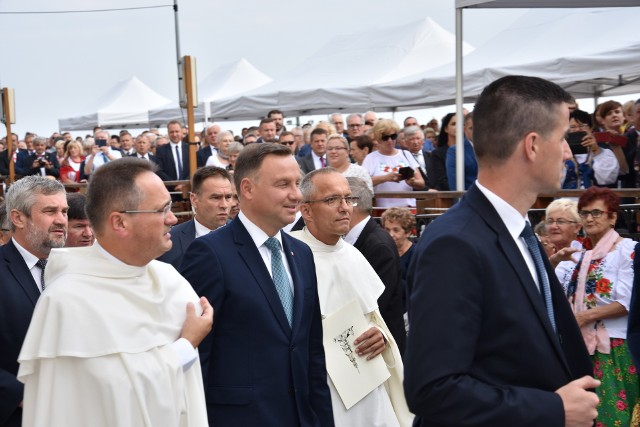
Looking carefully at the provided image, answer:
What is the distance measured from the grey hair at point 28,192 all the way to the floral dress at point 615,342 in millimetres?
3827

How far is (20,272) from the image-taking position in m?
4.54

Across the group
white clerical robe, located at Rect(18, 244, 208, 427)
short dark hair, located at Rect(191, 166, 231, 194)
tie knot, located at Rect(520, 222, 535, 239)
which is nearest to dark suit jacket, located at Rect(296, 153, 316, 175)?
short dark hair, located at Rect(191, 166, 231, 194)

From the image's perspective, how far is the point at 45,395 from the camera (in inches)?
134

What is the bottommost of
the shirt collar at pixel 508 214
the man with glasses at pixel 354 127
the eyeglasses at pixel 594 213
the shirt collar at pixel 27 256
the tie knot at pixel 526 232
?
the eyeglasses at pixel 594 213

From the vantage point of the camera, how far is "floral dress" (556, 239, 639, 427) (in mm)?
6691

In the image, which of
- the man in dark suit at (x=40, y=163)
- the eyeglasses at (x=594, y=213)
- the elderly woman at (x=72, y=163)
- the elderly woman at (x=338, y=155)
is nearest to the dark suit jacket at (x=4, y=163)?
the man in dark suit at (x=40, y=163)

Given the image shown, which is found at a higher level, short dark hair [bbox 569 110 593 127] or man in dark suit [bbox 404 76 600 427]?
short dark hair [bbox 569 110 593 127]

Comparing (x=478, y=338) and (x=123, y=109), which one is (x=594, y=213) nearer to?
(x=478, y=338)

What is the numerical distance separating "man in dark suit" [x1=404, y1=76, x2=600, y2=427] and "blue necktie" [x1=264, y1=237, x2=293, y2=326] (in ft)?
5.09

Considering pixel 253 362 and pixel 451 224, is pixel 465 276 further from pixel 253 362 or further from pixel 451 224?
pixel 253 362

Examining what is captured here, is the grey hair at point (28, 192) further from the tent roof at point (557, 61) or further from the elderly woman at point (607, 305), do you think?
the tent roof at point (557, 61)

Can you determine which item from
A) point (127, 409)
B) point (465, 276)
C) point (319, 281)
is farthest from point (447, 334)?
point (319, 281)

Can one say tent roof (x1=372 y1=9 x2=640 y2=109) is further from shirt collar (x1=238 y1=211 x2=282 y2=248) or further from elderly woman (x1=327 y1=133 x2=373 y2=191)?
shirt collar (x1=238 y1=211 x2=282 y2=248)

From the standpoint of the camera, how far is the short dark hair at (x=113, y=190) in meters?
3.68
